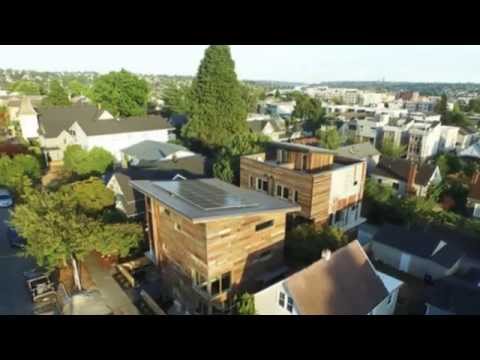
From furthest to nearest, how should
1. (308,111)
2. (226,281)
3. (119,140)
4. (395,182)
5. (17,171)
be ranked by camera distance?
(308,111) → (119,140) → (395,182) → (17,171) → (226,281)

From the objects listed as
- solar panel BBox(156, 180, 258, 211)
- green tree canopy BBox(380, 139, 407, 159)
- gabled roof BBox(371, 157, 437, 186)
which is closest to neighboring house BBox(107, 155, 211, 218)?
solar panel BBox(156, 180, 258, 211)

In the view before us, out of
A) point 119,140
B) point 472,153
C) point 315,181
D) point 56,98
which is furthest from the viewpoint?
point 56,98

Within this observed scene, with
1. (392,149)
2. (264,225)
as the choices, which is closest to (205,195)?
(264,225)

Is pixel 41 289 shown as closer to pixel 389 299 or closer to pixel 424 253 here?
pixel 389 299

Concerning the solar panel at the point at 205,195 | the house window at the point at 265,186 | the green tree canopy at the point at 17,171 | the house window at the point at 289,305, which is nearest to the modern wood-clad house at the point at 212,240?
the solar panel at the point at 205,195

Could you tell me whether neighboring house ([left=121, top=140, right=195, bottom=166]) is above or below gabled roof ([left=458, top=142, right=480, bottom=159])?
above

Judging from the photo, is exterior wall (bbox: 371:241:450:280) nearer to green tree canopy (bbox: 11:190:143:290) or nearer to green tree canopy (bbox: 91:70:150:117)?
green tree canopy (bbox: 11:190:143:290)
